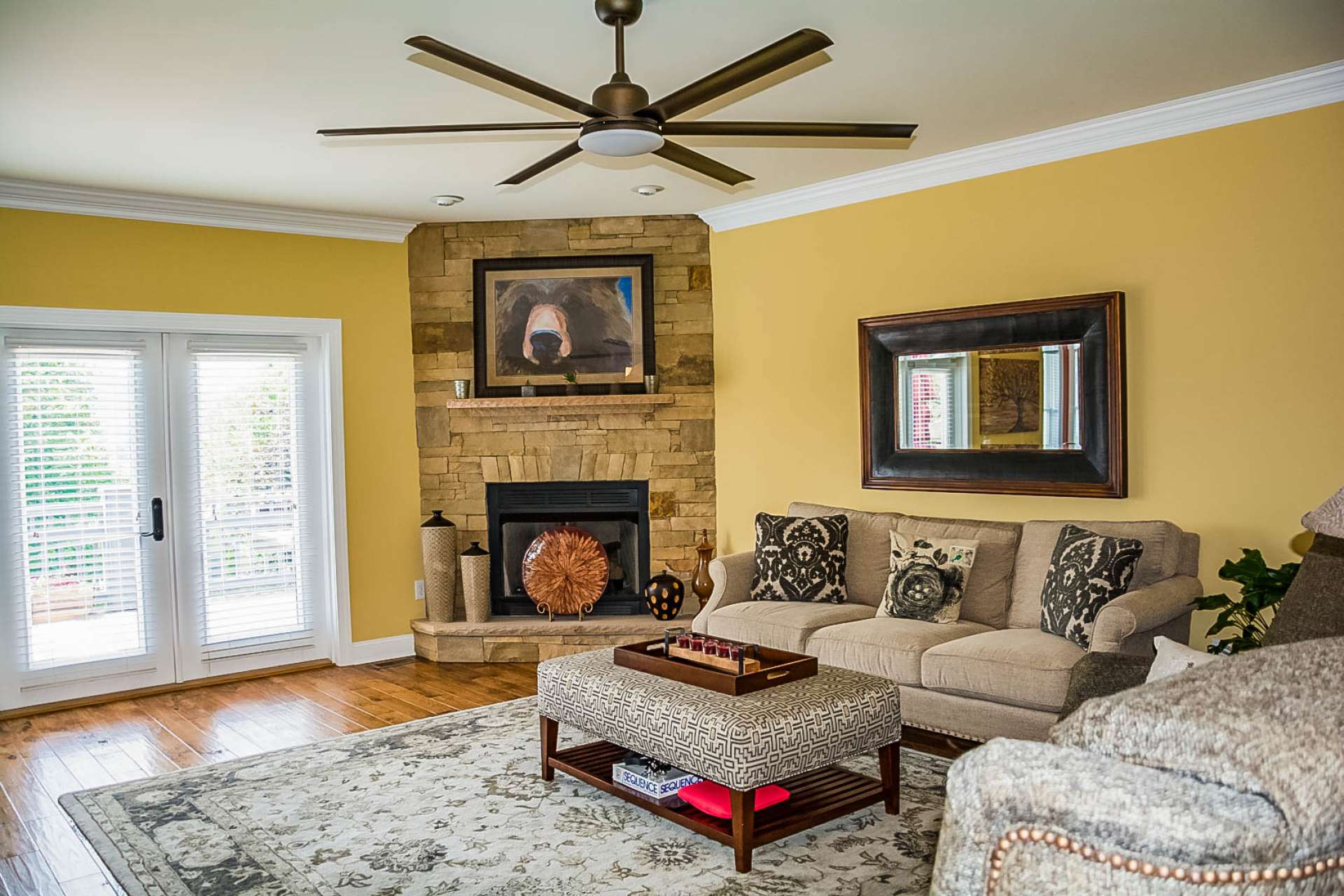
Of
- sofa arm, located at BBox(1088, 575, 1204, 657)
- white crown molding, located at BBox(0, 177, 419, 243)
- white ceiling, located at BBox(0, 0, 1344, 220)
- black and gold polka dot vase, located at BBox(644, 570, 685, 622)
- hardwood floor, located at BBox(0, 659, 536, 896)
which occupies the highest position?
white ceiling, located at BBox(0, 0, 1344, 220)

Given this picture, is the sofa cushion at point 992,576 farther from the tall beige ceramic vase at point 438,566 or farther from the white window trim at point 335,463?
the white window trim at point 335,463

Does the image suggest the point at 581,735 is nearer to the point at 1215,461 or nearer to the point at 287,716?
the point at 287,716

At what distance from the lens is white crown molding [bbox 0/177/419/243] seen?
5.20 metres

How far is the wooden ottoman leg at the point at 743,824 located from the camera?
3.11m

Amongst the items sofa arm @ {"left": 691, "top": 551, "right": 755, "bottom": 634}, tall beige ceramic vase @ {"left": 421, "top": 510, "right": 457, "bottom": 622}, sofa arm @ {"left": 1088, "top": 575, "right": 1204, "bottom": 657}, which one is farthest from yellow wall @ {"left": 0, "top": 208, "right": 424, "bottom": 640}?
sofa arm @ {"left": 1088, "top": 575, "right": 1204, "bottom": 657}

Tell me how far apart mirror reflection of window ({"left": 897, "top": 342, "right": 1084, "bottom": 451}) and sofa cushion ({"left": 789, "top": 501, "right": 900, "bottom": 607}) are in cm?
45

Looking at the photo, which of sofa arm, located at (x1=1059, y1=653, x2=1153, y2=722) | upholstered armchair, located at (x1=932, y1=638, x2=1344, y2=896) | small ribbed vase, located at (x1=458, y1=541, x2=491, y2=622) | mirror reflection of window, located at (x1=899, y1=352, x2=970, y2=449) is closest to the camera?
upholstered armchair, located at (x1=932, y1=638, x2=1344, y2=896)

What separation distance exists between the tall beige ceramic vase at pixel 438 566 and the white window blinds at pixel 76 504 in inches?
61.5

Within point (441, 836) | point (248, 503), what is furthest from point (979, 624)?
point (248, 503)

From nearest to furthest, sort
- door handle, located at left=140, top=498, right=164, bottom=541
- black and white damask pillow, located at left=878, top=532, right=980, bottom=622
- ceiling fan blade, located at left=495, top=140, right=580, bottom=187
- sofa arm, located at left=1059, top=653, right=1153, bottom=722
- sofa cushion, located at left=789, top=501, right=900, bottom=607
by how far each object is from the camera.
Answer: sofa arm, located at left=1059, top=653, right=1153, bottom=722 → ceiling fan blade, located at left=495, top=140, right=580, bottom=187 → black and white damask pillow, located at left=878, top=532, right=980, bottom=622 → sofa cushion, located at left=789, top=501, right=900, bottom=607 → door handle, located at left=140, top=498, right=164, bottom=541

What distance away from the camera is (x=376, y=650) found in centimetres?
643

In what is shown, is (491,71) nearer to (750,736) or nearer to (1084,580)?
(750,736)

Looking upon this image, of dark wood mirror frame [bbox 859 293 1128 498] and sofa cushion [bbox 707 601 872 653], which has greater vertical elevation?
dark wood mirror frame [bbox 859 293 1128 498]

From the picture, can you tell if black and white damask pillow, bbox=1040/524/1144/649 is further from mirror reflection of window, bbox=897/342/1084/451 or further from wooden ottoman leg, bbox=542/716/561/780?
wooden ottoman leg, bbox=542/716/561/780
